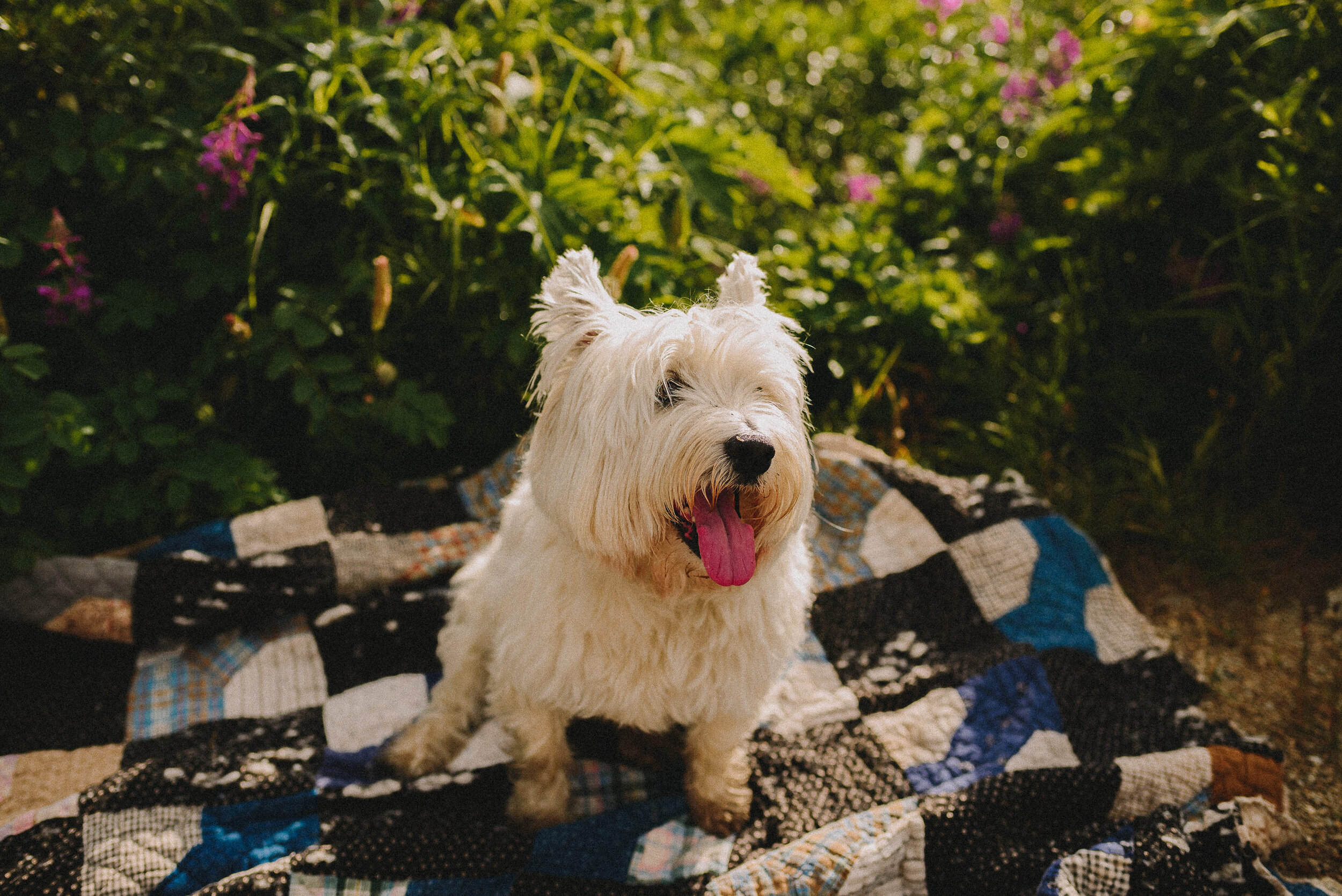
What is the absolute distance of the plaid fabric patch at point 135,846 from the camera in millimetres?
1903

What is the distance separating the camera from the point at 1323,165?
2.69m

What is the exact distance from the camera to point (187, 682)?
2.49m

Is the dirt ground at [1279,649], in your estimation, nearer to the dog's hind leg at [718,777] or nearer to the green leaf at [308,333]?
the dog's hind leg at [718,777]

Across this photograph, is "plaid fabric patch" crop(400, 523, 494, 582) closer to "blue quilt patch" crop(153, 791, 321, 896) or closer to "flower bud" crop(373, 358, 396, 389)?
"flower bud" crop(373, 358, 396, 389)

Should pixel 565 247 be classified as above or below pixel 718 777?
above

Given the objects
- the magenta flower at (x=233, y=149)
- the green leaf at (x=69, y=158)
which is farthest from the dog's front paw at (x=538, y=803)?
the green leaf at (x=69, y=158)

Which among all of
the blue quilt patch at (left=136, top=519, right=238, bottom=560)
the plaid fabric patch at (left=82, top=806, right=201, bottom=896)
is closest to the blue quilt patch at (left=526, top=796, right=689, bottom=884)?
the plaid fabric patch at (left=82, top=806, right=201, bottom=896)

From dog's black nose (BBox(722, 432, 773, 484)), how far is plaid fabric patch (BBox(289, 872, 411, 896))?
1.30 metres

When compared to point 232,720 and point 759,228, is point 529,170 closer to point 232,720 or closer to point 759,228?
point 759,228

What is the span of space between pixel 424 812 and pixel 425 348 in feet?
5.37

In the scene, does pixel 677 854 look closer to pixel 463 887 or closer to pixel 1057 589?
pixel 463 887

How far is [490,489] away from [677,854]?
4.82 feet

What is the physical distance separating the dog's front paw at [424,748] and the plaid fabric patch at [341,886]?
1.04ft

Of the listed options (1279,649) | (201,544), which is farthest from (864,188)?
(201,544)
